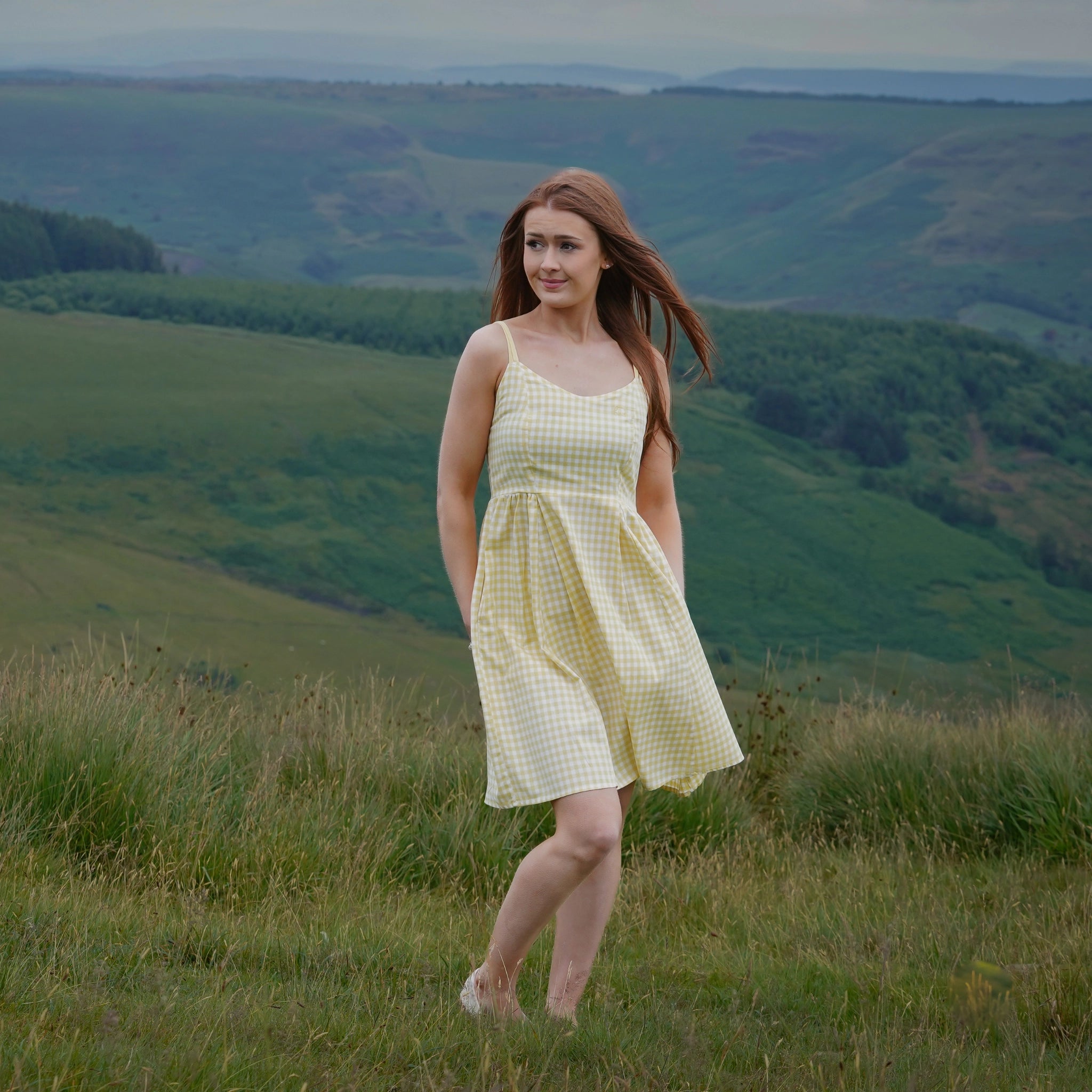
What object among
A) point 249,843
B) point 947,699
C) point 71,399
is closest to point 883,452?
point 71,399

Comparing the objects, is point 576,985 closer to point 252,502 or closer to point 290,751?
point 290,751

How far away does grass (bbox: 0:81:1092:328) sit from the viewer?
47.8 m

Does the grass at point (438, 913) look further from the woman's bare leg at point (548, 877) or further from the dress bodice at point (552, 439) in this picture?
the dress bodice at point (552, 439)

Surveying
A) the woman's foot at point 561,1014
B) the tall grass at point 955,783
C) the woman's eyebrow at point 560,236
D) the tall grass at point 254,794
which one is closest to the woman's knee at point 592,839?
the woman's foot at point 561,1014

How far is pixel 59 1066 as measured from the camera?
2219mm

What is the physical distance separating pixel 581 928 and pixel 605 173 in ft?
189

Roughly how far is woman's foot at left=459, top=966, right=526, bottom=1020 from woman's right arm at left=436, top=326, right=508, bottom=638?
2.67ft

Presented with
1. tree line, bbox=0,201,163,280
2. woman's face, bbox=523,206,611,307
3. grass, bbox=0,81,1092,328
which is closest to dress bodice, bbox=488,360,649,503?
woman's face, bbox=523,206,611,307

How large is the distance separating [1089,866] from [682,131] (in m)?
67.0

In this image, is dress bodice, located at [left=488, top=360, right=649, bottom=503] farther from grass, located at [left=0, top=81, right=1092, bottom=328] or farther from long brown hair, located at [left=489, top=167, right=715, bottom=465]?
grass, located at [left=0, top=81, right=1092, bottom=328]

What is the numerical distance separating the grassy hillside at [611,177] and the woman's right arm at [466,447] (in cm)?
3911

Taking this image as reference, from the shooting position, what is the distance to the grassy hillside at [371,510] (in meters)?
22.2

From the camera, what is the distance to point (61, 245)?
30094 mm

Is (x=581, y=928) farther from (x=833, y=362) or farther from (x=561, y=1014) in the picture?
(x=833, y=362)
